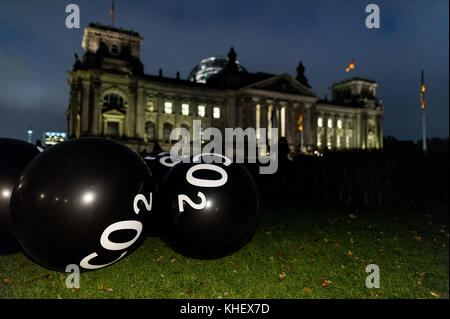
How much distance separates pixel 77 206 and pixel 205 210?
1.94 metres

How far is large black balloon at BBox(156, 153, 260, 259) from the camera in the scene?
4.71 metres

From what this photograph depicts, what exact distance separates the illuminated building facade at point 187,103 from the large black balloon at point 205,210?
1492 inches

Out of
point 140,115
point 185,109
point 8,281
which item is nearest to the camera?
point 8,281

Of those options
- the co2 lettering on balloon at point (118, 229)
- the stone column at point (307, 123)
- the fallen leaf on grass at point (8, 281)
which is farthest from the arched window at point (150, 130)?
the co2 lettering on balloon at point (118, 229)

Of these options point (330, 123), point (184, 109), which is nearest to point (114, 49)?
point (184, 109)

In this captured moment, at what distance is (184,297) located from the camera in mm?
4066

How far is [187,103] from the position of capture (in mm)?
58000

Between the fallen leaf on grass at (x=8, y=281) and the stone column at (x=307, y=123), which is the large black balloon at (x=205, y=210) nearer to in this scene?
the fallen leaf on grass at (x=8, y=281)

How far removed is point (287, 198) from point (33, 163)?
11.8 m

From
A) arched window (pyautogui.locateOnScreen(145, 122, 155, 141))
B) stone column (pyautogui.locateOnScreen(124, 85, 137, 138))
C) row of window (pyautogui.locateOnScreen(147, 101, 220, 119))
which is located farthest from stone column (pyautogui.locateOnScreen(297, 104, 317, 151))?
stone column (pyautogui.locateOnScreen(124, 85, 137, 138))

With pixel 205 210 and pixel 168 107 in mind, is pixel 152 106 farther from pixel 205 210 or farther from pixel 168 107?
pixel 205 210

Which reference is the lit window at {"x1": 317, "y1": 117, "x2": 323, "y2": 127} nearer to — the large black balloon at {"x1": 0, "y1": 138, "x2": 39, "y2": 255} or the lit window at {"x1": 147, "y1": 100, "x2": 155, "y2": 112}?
the lit window at {"x1": 147, "y1": 100, "x2": 155, "y2": 112}
